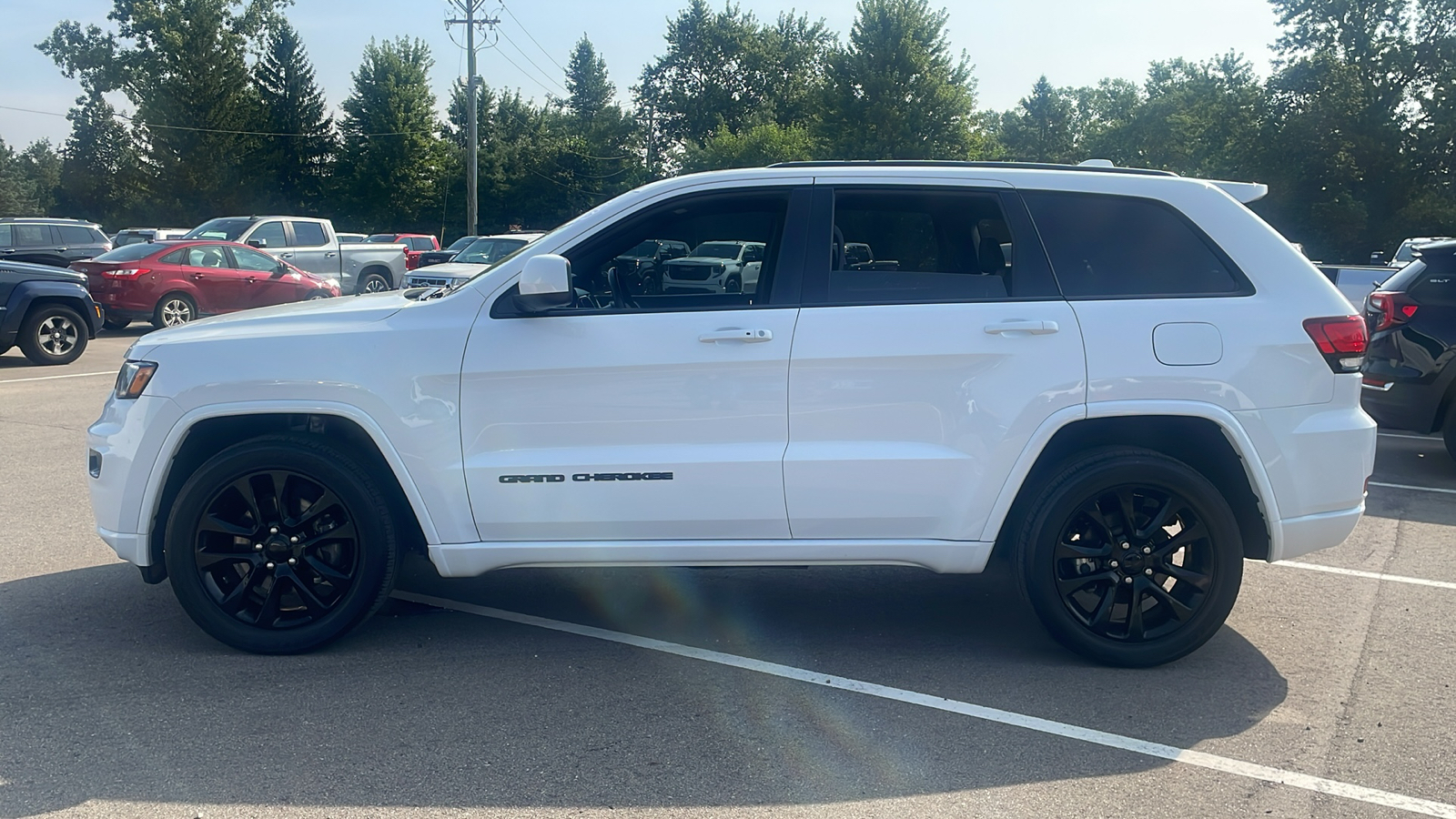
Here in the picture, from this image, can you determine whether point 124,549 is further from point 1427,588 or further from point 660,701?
point 1427,588

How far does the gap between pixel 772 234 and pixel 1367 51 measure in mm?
56049

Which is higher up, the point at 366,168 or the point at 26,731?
the point at 366,168

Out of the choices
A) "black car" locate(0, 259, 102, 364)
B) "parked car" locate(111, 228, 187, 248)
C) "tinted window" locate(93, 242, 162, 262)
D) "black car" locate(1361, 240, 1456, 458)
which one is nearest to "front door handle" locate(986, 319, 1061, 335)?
"black car" locate(1361, 240, 1456, 458)

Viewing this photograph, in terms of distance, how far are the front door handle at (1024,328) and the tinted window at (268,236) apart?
21146 millimetres

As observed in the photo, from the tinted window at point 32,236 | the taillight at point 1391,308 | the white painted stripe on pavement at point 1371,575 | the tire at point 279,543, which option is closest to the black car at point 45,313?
the tinted window at point 32,236

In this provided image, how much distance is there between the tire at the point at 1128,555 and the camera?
4262 millimetres

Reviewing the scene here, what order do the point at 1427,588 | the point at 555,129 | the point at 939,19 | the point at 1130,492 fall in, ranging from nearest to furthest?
1. the point at 1130,492
2. the point at 1427,588
3. the point at 939,19
4. the point at 555,129

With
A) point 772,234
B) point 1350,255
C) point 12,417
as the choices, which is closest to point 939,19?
point 1350,255

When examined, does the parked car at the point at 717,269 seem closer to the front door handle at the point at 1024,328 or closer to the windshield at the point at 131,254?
the front door handle at the point at 1024,328

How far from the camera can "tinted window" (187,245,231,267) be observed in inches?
738

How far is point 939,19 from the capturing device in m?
43.8

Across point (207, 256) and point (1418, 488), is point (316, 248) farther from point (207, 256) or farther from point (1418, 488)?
point (1418, 488)

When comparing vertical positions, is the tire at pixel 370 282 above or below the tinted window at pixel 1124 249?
below

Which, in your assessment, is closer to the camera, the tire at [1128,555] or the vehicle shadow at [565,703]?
the vehicle shadow at [565,703]
